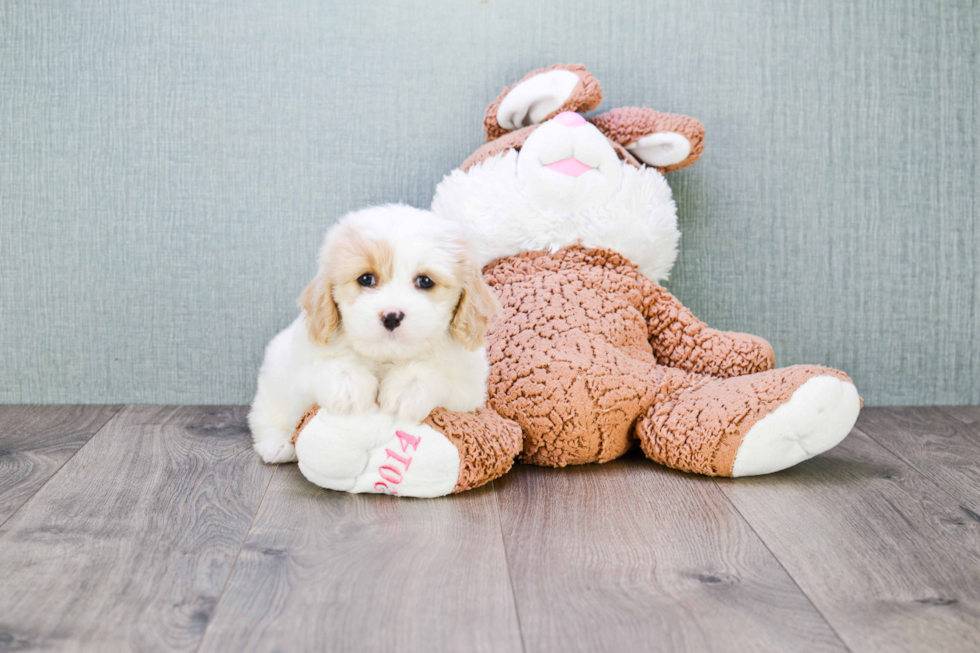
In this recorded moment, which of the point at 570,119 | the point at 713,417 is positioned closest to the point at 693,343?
the point at 713,417

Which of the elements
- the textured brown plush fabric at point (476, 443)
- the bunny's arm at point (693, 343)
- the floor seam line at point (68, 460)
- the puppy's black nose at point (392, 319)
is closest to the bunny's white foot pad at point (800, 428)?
the bunny's arm at point (693, 343)

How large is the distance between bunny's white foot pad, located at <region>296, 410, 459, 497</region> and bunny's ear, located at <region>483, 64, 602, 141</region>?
74cm

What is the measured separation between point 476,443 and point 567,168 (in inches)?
23.7

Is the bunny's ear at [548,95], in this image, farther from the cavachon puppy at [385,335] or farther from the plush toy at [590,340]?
the cavachon puppy at [385,335]

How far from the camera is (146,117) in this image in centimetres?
173

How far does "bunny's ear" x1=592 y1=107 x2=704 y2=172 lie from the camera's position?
164 cm

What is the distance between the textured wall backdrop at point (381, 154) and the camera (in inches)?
68.1

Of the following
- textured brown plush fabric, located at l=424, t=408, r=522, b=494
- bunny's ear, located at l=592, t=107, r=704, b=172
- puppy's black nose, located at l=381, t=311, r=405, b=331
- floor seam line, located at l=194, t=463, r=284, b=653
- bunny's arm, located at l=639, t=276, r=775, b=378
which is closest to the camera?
floor seam line, located at l=194, t=463, r=284, b=653

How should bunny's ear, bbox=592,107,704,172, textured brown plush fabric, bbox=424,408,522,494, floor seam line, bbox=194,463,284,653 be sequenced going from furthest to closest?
bunny's ear, bbox=592,107,704,172 → textured brown plush fabric, bbox=424,408,522,494 → floor seam line, bbox=194,463,284,653

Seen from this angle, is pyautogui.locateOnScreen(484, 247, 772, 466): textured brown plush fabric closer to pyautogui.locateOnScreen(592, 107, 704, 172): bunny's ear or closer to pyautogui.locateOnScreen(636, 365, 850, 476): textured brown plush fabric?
pyautogui.locateOnScreen(636, 365, 850, 476): textured brown plush fabric

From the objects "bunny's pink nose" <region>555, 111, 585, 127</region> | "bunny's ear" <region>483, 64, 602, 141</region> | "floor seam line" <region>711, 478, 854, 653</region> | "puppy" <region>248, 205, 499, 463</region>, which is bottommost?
"floor seam line" <region>711, 478, 854, 653</region>

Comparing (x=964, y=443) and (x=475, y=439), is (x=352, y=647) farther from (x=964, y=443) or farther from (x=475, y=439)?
(x=964, y=443)

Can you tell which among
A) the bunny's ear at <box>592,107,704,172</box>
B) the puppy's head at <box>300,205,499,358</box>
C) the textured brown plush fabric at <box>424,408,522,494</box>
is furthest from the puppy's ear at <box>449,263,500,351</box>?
the bunny's ear at <box>592,107,704,172</box>

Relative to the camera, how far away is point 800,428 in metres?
1.32
